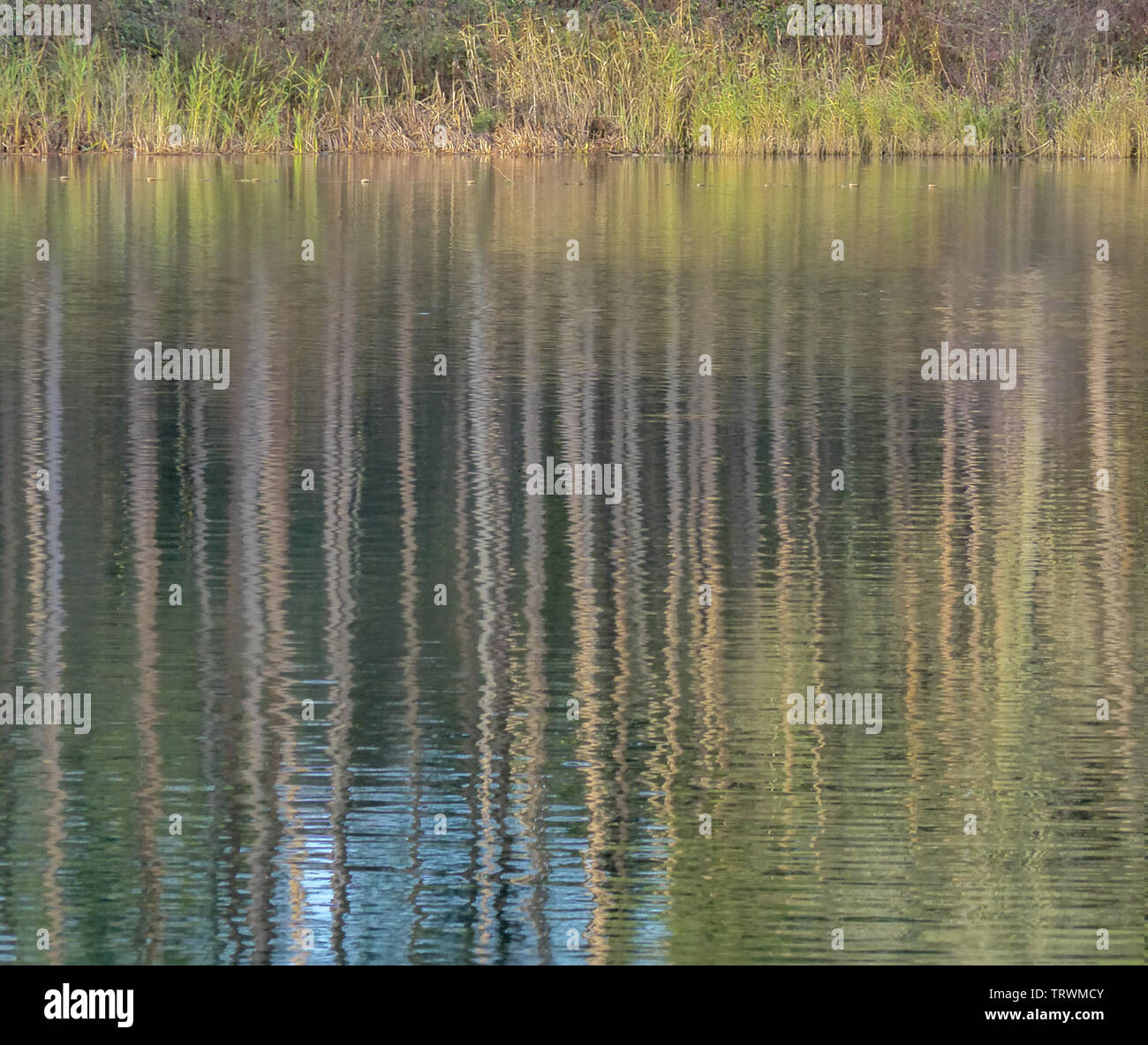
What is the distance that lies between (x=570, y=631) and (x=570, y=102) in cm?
2333

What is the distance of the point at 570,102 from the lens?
28.9m

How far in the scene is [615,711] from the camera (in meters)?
5.48

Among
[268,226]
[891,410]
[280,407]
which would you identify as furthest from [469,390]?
[268,226]

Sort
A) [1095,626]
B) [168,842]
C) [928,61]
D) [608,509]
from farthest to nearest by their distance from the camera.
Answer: [928,61] → [608,509] → [1095,626] → [168,842]

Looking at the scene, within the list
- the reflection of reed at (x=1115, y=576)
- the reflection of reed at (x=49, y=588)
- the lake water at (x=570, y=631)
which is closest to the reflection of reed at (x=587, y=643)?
the lake water at (x=570, y=631)

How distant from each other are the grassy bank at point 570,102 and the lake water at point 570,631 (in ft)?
46.6

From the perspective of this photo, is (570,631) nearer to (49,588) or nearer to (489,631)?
(489,631)

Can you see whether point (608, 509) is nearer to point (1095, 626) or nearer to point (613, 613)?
point (613, 613)

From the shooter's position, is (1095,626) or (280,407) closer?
(1095,626)

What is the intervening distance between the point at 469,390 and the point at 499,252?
251 inches

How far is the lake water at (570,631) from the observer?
4293 mm

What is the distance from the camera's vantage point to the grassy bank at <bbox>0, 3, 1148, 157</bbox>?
2739 cm

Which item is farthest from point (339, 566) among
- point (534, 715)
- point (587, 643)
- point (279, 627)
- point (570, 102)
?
point (570, 102)

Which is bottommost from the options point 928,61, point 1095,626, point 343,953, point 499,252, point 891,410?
point 343,953
